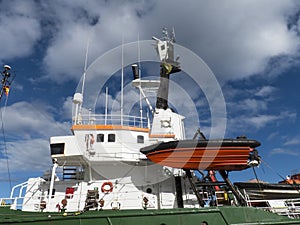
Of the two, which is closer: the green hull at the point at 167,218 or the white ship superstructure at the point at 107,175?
the green hull at the point at 167,218

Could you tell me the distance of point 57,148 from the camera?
37.9 ft

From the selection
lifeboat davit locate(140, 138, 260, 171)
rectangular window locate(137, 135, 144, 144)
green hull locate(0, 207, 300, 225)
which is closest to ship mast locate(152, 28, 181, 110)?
rectangular window locate(137, 135, 144, 144)

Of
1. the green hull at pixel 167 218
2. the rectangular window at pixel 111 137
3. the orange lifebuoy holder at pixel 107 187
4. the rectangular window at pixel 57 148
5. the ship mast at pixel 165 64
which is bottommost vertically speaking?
the green hull at pixel 167 218

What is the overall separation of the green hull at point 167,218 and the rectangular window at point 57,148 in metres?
4.86

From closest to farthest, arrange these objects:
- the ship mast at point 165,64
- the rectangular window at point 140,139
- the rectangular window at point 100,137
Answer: the rectangular window at point 100,137 < the rectangular window at point 140,139 < the ship mast at point 165,64

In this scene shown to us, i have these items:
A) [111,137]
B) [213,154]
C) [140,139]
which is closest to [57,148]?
[111,137]

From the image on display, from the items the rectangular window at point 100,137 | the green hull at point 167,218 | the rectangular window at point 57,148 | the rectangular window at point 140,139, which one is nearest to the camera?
the green hull at point 167,218

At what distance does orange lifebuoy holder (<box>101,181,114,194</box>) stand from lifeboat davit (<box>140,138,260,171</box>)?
3.03m

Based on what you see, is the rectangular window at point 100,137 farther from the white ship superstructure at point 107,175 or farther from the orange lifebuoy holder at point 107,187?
the orange lifebuoy holder at point 107,187

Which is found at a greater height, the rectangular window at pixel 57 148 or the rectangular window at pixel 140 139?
the rectangular window at pixel 140 139

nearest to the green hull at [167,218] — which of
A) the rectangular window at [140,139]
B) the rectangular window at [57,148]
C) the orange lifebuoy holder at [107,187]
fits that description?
the orange lifebuoy holder at [107,187]

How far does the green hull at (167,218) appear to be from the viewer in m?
6.32

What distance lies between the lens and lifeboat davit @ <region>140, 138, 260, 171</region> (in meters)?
9.32

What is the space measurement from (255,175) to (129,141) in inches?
239
